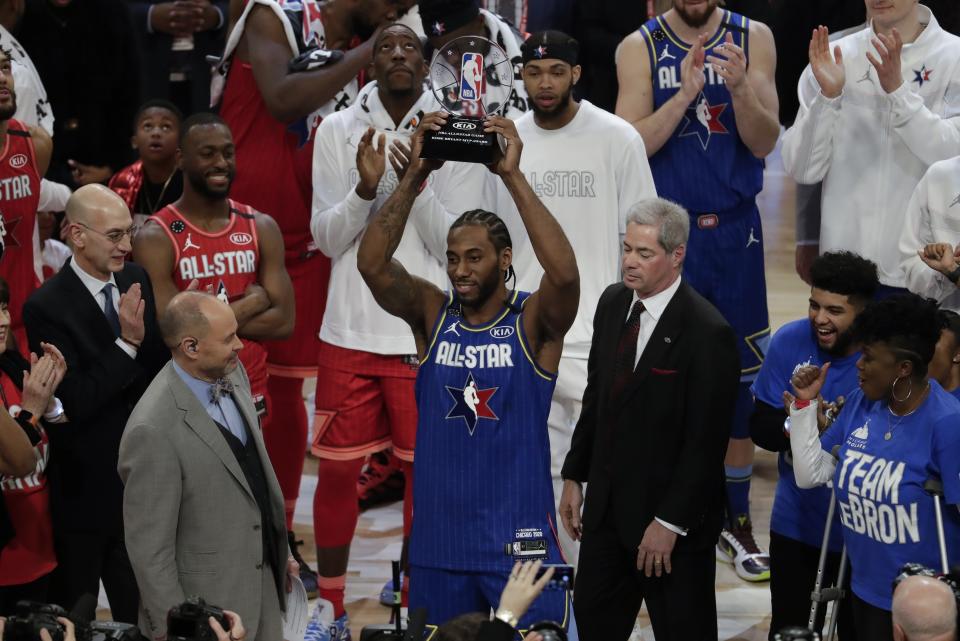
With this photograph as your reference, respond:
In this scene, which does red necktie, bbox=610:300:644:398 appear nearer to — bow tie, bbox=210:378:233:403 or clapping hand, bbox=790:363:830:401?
clapping hand, bbox=790:363:830:401

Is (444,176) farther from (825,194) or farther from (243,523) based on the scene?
(243,523)

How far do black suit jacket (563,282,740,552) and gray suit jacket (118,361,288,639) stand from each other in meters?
1.24

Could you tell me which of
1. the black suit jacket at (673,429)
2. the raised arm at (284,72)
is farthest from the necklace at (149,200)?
the black suit jacket at (673,429)

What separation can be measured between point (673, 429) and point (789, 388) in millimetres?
569

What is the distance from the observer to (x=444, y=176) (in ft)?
20.0

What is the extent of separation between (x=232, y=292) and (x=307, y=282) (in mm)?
968

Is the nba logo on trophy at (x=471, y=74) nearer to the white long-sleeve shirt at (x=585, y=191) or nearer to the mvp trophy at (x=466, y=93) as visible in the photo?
the mvp trophy at (x=466, y=93)

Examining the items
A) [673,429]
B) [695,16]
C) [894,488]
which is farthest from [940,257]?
[695,16]

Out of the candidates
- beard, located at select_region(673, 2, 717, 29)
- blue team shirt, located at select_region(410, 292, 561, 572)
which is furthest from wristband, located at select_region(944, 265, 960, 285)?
beard, located at select_region(673, 2, 717, 29)

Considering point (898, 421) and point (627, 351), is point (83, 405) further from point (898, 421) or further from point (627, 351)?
point (898, 421)

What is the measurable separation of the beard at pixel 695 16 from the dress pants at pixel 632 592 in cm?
252

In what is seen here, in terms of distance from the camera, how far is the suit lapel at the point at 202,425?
460 cm

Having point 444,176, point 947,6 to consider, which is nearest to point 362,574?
point 444,176

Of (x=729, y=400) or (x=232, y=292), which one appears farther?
(x=232, y=292)
